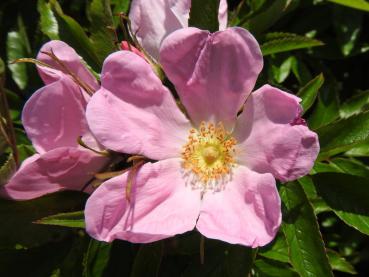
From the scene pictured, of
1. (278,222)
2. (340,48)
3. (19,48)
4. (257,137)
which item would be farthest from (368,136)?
(19,48)

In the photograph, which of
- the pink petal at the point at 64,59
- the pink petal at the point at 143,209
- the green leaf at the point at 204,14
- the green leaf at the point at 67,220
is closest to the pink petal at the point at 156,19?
the green leaf at the point at 204,14

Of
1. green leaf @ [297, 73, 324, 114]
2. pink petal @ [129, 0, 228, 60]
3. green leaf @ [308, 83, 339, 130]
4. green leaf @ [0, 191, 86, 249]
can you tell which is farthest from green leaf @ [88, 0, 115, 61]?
green leaf @ [308, 83, 339, 130]

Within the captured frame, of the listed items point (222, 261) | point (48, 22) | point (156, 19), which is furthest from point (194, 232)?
point (48, 22)

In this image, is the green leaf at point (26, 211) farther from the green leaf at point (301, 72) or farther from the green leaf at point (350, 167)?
the green leaf at point (301, 72)

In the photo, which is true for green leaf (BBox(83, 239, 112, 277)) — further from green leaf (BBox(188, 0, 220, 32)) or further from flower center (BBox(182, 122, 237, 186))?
green leaf (BBox(188, 0, 220, 32))

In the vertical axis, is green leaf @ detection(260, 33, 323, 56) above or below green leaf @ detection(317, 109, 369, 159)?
above

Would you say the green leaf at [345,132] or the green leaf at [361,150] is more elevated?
the green leaf at [345,132]

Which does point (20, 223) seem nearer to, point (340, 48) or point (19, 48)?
point (19, 48)
